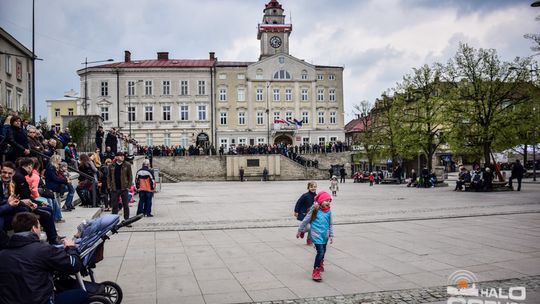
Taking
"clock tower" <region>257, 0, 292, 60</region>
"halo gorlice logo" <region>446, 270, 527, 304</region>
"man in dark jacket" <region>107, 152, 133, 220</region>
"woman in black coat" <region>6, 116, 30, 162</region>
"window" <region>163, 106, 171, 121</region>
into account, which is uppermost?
"clock tower" <region>257, 0, 292, 60</region>

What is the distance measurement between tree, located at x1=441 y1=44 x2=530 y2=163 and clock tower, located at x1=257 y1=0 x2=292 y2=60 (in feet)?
130

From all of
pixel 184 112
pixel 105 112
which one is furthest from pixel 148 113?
pixel 105 112

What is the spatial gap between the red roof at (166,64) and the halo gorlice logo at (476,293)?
187 feet

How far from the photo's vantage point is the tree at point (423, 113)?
113 ft

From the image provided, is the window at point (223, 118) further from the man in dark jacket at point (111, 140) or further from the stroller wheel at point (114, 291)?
the stroller wheel at point (114, 291)

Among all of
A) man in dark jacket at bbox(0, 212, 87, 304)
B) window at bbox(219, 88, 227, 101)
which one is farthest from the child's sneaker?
window at bbox(219, 88, 227, 101)

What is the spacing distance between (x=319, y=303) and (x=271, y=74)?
57422 millimetres

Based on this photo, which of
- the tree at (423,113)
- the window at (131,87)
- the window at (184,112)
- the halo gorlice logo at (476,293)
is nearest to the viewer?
the halo gorlice logo at (476,293)

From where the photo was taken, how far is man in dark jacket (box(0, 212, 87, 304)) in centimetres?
453

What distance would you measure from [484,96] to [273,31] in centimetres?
4281

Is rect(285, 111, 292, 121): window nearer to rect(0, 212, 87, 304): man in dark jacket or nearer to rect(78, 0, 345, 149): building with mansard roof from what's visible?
rect(78, 0, 345, 149): building with mansard roof

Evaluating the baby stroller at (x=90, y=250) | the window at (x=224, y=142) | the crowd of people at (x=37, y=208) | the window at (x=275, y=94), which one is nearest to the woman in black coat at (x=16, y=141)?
the crowd of people at (x=37, y=208)

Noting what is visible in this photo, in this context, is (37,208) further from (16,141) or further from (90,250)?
(16,141)

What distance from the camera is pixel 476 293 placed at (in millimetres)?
6945
